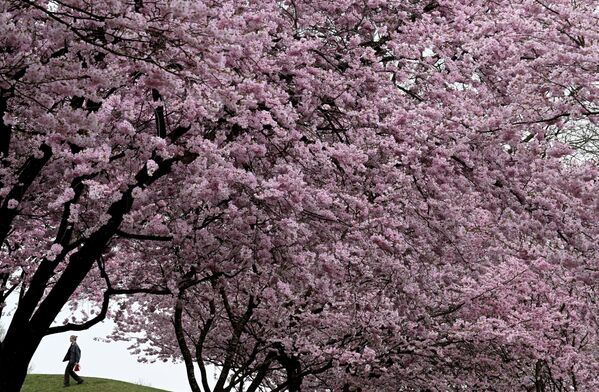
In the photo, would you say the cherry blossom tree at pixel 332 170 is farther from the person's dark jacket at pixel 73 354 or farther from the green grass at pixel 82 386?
the green grass at pixel 82 386

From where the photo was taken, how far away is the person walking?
2300cm

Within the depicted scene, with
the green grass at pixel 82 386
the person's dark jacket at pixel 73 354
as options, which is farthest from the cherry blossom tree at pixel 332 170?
the green grass at pixel 82 386

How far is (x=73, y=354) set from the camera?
23000mm

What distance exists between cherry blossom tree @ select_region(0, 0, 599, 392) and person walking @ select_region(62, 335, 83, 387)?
10.7 metres

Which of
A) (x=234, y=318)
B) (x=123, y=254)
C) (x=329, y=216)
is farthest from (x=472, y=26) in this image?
(x=123, y=254)

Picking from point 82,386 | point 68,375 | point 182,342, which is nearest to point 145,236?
point 182,342

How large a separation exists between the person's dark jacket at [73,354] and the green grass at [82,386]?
911mm

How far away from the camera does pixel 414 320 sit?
41.3 ft

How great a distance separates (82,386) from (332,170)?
1688cm

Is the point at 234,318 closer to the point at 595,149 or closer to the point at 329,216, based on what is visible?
the point at 329,216

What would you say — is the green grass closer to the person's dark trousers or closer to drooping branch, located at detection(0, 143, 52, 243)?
the person's dark trousers

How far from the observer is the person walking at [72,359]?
75.5 feet

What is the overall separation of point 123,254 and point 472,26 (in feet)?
27.9

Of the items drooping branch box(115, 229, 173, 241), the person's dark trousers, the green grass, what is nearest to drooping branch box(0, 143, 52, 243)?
drooping branch box(115, 229, 173, 241)
